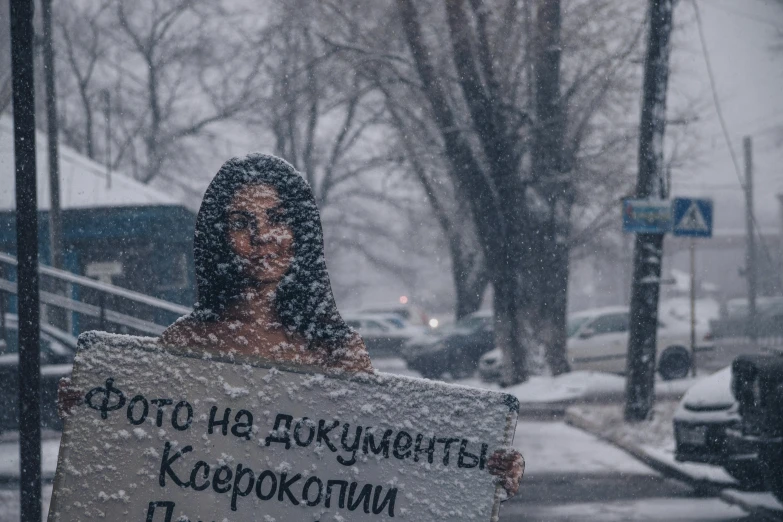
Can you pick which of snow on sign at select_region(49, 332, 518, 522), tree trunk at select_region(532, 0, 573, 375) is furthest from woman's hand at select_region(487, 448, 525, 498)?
tree trunk at select_region(532, 0, 573, 375)

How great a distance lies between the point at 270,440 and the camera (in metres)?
1.78

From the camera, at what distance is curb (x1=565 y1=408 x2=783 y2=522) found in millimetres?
5707

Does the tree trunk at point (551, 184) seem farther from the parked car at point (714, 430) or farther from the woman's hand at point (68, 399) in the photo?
the woman's hand at point (68, 399)

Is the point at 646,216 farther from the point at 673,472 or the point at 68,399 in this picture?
the point at 68,399

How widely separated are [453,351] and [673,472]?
985cm

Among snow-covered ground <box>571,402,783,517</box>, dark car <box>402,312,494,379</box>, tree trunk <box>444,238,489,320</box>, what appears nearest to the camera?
snow-covered ground <box>571,402,783,517</box>

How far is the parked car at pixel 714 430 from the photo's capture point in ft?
20.7

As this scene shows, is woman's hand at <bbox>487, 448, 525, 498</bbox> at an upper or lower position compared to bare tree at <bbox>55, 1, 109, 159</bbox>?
lower

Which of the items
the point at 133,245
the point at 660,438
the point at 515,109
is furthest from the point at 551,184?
the point at 133,245

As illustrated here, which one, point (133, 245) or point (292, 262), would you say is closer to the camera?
point (292, 262)

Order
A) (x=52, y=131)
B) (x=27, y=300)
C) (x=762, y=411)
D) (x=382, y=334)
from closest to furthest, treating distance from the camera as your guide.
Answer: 1. (x=27, y=300)
2. (x=762, y=411)
3. (x=52, y=131)
4. (x=382, y=334)

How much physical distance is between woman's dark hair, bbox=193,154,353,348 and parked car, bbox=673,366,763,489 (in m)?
5.30

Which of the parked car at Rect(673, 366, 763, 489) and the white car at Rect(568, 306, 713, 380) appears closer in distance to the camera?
the parked car at Rect(673, 366, 763, 489)

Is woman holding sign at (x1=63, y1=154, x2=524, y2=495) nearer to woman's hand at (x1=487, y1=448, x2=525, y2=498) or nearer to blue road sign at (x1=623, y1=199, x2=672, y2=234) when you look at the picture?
woman's hand at (x1=487, y1=448, x2=525, y2=498)
